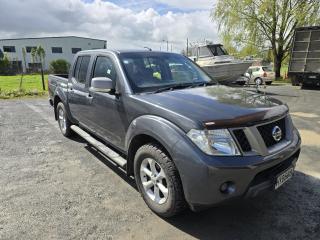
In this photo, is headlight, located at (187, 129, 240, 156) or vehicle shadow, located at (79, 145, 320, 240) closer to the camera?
headlight, located at (187, 129, 240, 156)

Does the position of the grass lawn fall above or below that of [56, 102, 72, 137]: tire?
below

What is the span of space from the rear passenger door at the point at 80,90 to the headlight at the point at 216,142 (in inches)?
105

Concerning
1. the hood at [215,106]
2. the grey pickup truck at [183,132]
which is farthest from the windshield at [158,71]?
the hood at [215,106]

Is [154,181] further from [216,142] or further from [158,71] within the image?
[158,71]

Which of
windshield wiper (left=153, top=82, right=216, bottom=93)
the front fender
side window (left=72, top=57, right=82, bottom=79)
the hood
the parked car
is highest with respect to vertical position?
side window (left=72, top=57, right=82, bottom=79)

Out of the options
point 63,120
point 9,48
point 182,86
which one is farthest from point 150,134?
point 9,48

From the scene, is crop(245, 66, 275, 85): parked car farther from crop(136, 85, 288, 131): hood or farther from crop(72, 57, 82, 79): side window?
crop(136, 85, 288, 131): hood

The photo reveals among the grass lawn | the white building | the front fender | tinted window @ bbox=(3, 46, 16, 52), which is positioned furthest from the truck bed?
tinted window @ bbox=(3, 46, 16, 52)

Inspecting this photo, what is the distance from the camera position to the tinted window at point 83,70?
5.32 m

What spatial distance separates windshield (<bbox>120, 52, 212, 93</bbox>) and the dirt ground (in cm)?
147

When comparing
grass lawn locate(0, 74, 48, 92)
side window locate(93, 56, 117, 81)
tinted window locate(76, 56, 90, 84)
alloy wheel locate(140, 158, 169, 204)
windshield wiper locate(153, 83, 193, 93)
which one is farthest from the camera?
grass lawn locate(0, 74, 48, 92)

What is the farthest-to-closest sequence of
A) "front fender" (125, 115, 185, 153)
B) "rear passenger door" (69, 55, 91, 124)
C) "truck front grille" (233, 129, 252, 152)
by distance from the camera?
"rear passenger door" (69, 55, 91, 124) → "front fender" (125, 115, 185, 153) → "truck front grille" (233, 129, 252, 152)

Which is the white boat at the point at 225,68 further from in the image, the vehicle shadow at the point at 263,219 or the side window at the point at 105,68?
the vehicle shadow at the point at 263,219

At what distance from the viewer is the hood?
9.73 feet
